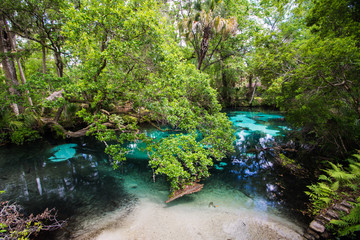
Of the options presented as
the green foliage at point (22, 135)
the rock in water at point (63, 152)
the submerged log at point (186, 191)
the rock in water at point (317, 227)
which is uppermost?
the green foliage at point (22, 135)

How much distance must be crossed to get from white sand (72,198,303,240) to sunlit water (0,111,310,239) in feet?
0.70

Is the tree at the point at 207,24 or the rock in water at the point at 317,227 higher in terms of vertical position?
the tree at the point at 207,24

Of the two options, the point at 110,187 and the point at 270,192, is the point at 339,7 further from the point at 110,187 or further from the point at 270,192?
the point at 110,187

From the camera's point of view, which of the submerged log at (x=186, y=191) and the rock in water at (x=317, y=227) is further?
the submerged log at (x=186, y=191)

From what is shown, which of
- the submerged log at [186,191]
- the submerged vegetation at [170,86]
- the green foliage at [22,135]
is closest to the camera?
the submerged vegetation at [170,86]

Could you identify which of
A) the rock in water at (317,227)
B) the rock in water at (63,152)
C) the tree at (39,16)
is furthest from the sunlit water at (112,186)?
the tree at (39,16)

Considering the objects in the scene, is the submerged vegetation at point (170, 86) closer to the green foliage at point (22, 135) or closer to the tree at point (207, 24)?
the green foliage at point (22, 135)

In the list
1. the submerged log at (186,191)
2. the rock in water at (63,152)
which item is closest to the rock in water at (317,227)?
the submerged log at (186,191)

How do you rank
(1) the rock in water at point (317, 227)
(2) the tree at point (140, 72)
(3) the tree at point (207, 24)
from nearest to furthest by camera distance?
(1) the rock in water at point (317, 227), (2) the tree at point (140, 72), (3) the tree at point (207, 24)

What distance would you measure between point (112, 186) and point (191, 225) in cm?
388

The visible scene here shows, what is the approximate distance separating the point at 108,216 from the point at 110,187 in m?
1.81

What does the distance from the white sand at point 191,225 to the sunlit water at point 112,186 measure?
0.21 metres

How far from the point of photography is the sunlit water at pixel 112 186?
4961mm

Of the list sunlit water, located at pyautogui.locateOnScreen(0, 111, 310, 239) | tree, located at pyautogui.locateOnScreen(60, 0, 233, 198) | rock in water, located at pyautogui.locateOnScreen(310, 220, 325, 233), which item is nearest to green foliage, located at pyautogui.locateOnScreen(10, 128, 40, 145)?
sunlit water, located at pyautogui.locateOnScreen(0, 111, 310, 239)
